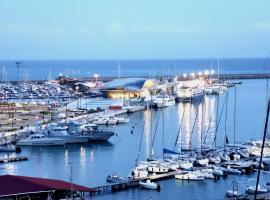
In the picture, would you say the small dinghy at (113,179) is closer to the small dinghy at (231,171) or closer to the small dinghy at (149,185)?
the small dinghy at (149,185)

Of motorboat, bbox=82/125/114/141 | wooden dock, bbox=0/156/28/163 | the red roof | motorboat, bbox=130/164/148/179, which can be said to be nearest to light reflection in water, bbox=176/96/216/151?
motorboat, bbox=82/125/114/141

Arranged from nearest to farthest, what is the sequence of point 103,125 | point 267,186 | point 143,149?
point 267,186, point 143,149, point 103,125

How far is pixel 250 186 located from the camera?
1978 cm

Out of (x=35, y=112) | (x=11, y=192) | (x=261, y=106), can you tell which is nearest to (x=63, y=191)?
A: (x=11, y=192)

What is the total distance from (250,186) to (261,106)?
3313 centimetres

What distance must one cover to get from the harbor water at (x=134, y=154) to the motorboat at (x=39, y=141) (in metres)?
0.49

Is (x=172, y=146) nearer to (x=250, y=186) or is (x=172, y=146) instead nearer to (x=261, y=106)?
(x=250, y=186)

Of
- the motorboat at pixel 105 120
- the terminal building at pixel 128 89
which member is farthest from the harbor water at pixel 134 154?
the terminal building at pixel 128 89

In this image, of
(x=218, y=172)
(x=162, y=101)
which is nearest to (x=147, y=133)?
(x=218, y=172)

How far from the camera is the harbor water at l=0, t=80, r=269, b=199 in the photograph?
20.4 metres

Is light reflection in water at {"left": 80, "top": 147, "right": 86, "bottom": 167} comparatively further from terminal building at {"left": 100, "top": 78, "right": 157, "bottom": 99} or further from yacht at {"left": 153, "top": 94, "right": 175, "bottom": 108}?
terminal building at {"left": 100, "top": 78, "right": 157, "bottom": 99}

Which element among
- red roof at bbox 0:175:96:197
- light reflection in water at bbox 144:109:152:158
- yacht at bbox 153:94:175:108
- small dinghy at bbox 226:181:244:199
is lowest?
small dinghy at bbox 226:181:244:199

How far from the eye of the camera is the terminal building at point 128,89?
192 ft

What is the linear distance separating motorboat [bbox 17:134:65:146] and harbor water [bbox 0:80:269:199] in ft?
1.60
